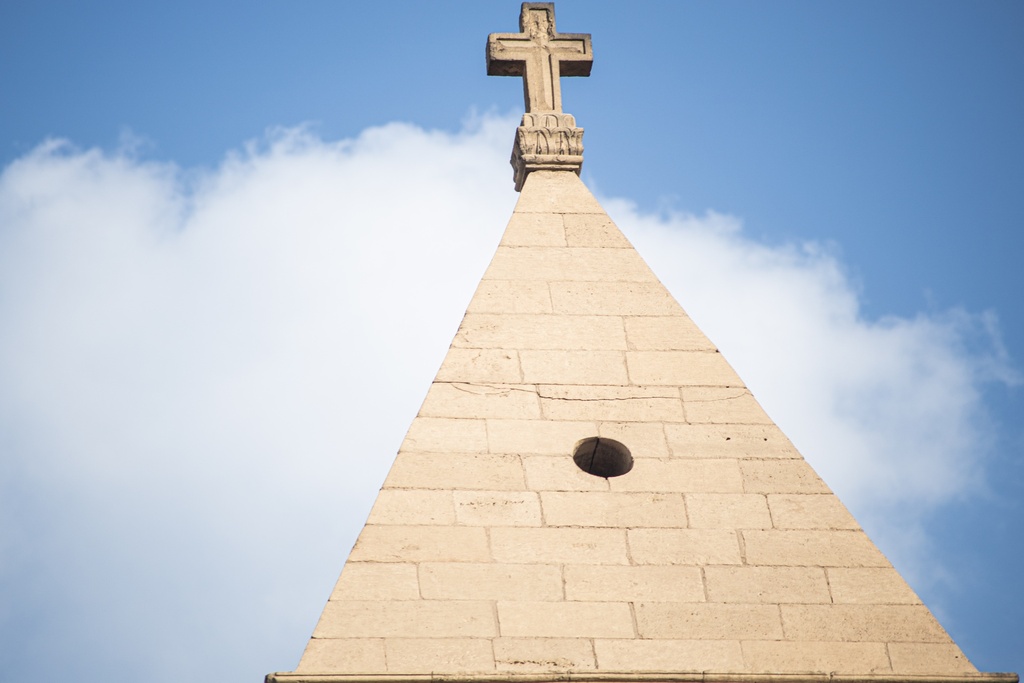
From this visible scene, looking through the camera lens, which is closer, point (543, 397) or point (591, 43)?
point (543, 397)

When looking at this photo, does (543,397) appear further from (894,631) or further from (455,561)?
(894,631)

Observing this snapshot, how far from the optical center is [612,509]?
36.8 feet

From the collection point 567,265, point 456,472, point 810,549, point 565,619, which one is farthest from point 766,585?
point 567,265

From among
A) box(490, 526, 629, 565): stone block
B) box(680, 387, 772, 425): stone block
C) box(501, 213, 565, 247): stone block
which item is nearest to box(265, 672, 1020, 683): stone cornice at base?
box(490, 526, 629, 565): stone block

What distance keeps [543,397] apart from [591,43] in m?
4.47

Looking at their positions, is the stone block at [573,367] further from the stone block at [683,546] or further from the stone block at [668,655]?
the stone block at [668,655]

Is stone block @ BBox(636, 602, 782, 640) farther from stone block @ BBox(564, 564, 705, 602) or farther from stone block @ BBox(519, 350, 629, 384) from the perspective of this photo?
stone block @ BBox(519, 350, 629, 384)

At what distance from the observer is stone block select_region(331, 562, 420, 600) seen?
10.6m

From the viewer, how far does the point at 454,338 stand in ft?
40.2

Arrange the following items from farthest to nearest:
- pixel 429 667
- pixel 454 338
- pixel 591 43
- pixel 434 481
A: pixel 591 43
pixel 454 338
pixel 434 481
pixel 429 667

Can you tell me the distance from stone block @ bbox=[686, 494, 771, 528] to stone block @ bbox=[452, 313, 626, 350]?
4.85ft

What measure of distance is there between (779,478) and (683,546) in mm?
938

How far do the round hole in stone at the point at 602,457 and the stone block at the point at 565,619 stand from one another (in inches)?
48.0

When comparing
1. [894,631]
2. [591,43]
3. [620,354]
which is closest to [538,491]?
[620,354]
